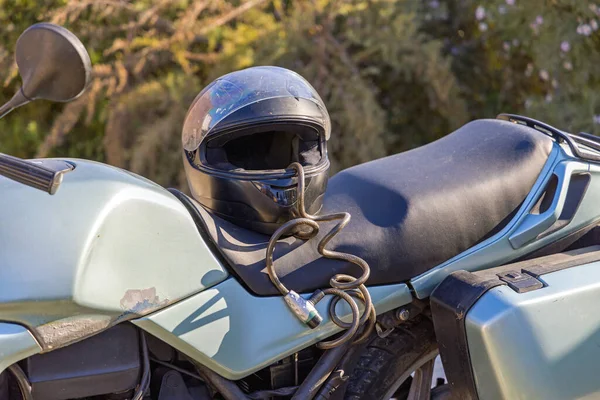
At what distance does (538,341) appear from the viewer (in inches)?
62.6

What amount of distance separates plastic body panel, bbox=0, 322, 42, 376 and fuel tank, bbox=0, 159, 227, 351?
0.01 metres

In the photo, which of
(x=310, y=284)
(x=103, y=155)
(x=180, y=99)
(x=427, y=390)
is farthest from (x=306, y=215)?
(x=103, y=155)

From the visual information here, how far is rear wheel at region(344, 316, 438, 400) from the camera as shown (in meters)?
1.71

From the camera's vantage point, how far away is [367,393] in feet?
5.60

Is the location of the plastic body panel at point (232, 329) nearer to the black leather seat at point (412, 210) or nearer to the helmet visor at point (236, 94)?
the black leather seat at point (412, 210)

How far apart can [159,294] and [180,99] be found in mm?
2600

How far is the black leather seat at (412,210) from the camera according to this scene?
5.22 feet

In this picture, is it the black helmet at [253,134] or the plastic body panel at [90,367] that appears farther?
the black helmet at [253,134]

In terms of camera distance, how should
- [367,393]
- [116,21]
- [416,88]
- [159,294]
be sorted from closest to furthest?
[159,294] < [367,393] < [116,21] < [416,88]

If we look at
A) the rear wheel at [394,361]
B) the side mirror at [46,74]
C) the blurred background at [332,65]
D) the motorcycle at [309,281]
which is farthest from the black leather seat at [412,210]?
the blurred background at [332,65]

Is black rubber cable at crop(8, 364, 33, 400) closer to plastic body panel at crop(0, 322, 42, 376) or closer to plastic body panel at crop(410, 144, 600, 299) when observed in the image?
plastic body panel at crop(0, 322, 42, 376)

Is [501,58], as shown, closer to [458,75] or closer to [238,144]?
[458,75]

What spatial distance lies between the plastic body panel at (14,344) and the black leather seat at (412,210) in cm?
40

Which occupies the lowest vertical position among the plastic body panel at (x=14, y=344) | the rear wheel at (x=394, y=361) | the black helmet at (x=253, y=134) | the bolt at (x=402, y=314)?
the rear wheel at (x=394, y=361)
